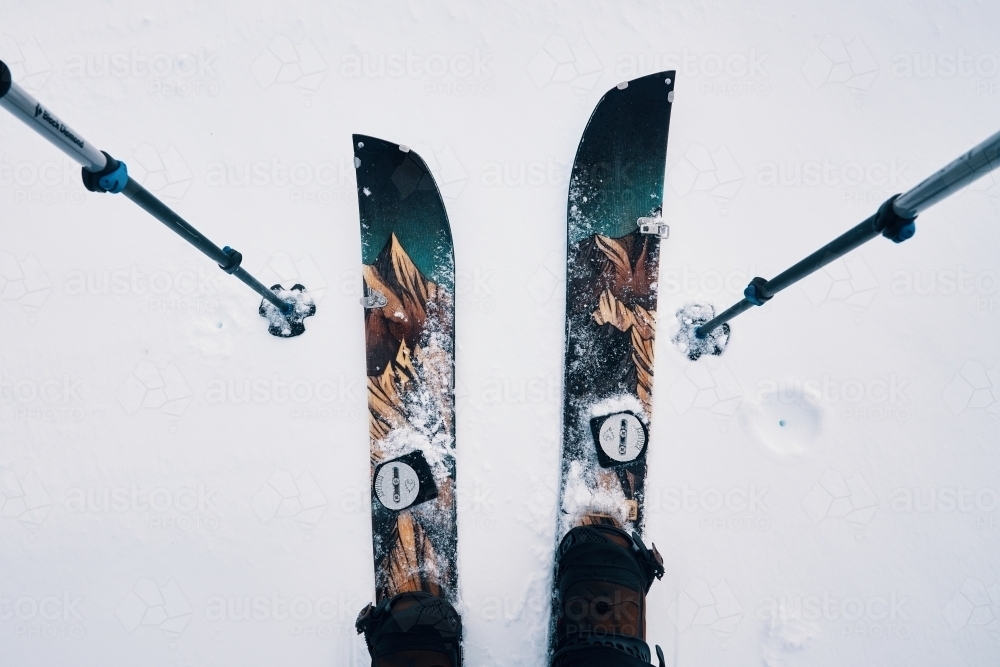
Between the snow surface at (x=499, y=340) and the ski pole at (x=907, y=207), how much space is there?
→ 1119 millimetres

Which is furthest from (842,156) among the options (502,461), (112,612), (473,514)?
(112,612)

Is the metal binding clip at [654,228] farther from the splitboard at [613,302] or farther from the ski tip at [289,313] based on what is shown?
the ski tip at [289,313]

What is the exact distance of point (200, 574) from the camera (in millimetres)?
2896

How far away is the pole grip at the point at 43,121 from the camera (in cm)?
123

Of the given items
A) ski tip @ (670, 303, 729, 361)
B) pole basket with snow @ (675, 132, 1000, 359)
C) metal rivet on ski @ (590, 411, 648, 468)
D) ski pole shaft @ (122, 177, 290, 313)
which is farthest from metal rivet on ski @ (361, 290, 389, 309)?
pole basket with snow @ (675, 132, 1000, 359)

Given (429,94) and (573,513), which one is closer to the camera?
(573,513)

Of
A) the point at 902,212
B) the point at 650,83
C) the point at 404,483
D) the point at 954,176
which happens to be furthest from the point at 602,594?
the point at 650,83

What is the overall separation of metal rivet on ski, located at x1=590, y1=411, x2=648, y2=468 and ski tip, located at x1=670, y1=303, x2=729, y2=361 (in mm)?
446

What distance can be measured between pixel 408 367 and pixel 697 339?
1.48 metres

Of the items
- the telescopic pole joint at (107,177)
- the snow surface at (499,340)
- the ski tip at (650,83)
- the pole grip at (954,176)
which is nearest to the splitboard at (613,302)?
the ski tip at (650,83)

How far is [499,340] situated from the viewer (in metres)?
2.93

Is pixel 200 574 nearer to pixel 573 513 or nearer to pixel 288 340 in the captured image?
pixel 288 340

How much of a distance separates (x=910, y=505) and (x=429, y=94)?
3.33 m

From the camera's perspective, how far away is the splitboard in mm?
2855
